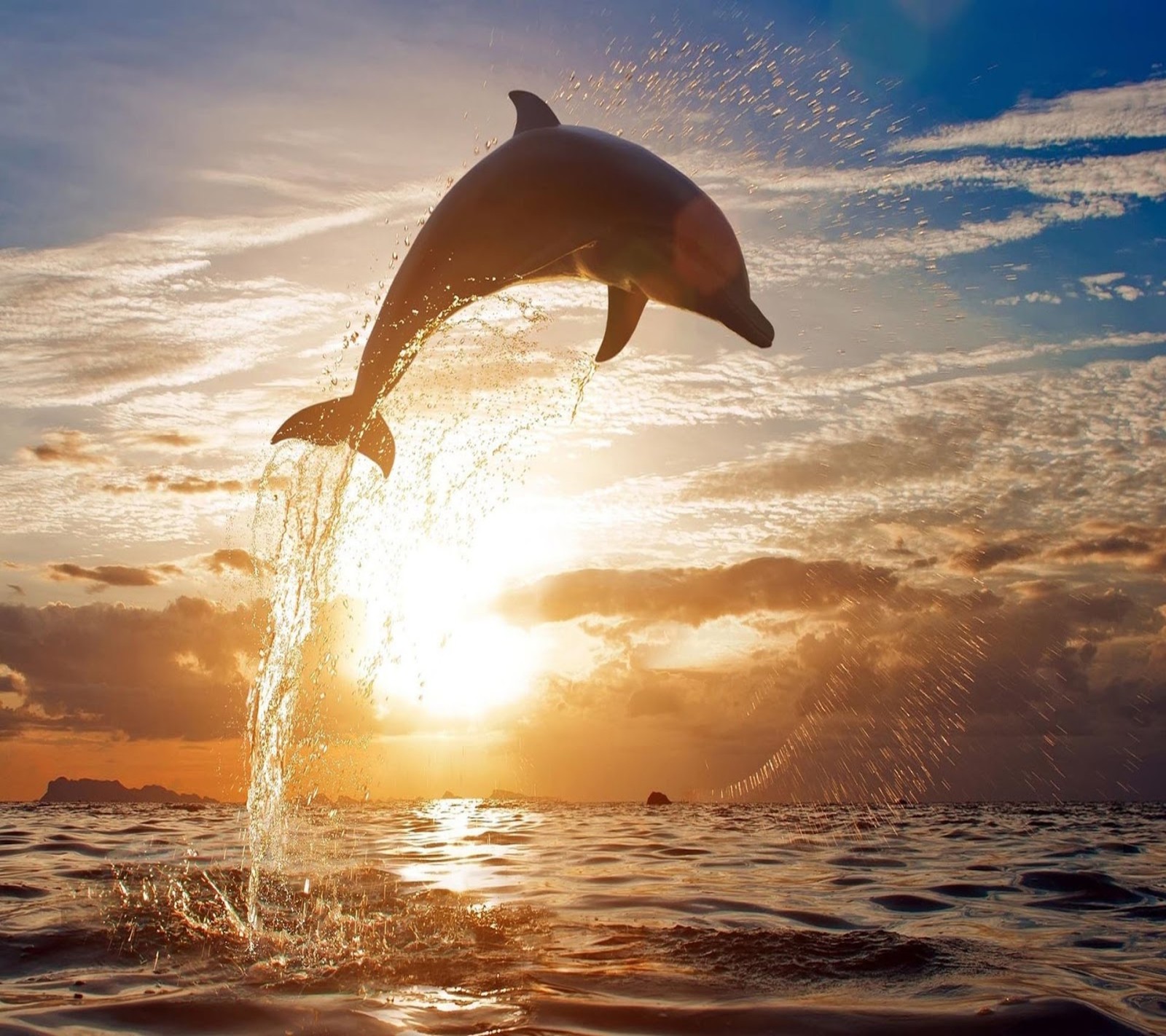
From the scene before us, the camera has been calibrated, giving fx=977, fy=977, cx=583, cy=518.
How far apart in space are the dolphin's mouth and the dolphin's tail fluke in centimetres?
335

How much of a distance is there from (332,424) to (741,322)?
12.7ft

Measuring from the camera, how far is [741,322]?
8.35m

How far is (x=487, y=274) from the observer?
8.20 m

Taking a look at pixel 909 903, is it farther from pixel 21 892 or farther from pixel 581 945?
pixel 21 892

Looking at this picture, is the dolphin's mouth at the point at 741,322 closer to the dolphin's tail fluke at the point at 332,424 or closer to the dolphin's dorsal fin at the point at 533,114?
the dolphin's dorsal fin at the point at 533,114

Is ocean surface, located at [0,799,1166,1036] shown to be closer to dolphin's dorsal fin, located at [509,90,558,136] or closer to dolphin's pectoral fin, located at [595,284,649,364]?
dolphin's pectoral fin, located at [595,284,649,364]

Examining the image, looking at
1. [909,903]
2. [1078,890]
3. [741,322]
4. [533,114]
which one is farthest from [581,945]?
[533,114]

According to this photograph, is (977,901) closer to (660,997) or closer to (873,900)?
(873,900)

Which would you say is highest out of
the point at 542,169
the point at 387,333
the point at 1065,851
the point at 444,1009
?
the point at 542,169

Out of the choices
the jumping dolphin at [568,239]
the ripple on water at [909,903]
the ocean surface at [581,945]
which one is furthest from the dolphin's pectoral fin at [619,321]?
the ripple on water at [909,903]

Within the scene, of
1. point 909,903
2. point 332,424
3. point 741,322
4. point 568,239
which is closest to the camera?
point 568,239

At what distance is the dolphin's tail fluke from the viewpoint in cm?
908

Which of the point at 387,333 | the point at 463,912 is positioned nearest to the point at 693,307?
the point at 387,333

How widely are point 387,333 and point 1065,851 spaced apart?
1246 centimetres
